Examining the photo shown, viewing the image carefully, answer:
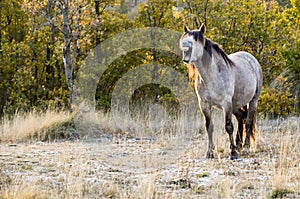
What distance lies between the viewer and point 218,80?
694 cm

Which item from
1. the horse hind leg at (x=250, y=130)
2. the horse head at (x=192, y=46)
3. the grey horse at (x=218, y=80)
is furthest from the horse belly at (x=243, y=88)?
the horse head at (x=192, y=46)

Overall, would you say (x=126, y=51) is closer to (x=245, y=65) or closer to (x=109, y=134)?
(x=109, y=134)

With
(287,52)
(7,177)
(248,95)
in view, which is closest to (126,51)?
(287,52)

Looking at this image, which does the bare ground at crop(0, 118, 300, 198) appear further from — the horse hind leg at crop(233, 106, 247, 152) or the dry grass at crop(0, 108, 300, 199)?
the horse hind leg at crop(233, 106, 247, 152)

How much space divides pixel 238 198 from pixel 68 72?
674 centimetres

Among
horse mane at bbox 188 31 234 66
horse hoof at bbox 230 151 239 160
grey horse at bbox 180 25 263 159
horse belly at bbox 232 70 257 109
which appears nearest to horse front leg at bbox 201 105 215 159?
grey horse at bbox 180 25 263 159

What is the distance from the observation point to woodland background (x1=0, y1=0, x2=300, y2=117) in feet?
36.2

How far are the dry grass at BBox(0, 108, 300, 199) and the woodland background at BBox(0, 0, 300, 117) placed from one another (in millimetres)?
1643

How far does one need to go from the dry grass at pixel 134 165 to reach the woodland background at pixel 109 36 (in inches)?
64.7

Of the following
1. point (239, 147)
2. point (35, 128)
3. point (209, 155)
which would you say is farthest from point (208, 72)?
point (35, 128)

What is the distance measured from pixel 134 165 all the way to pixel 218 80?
69.8 inches

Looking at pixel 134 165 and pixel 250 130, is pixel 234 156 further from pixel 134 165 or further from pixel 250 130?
pixel 134 165

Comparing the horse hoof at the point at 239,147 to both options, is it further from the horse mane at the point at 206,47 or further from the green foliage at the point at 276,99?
the green foliage at the point at 276,99

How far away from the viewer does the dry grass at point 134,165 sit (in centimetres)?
492
